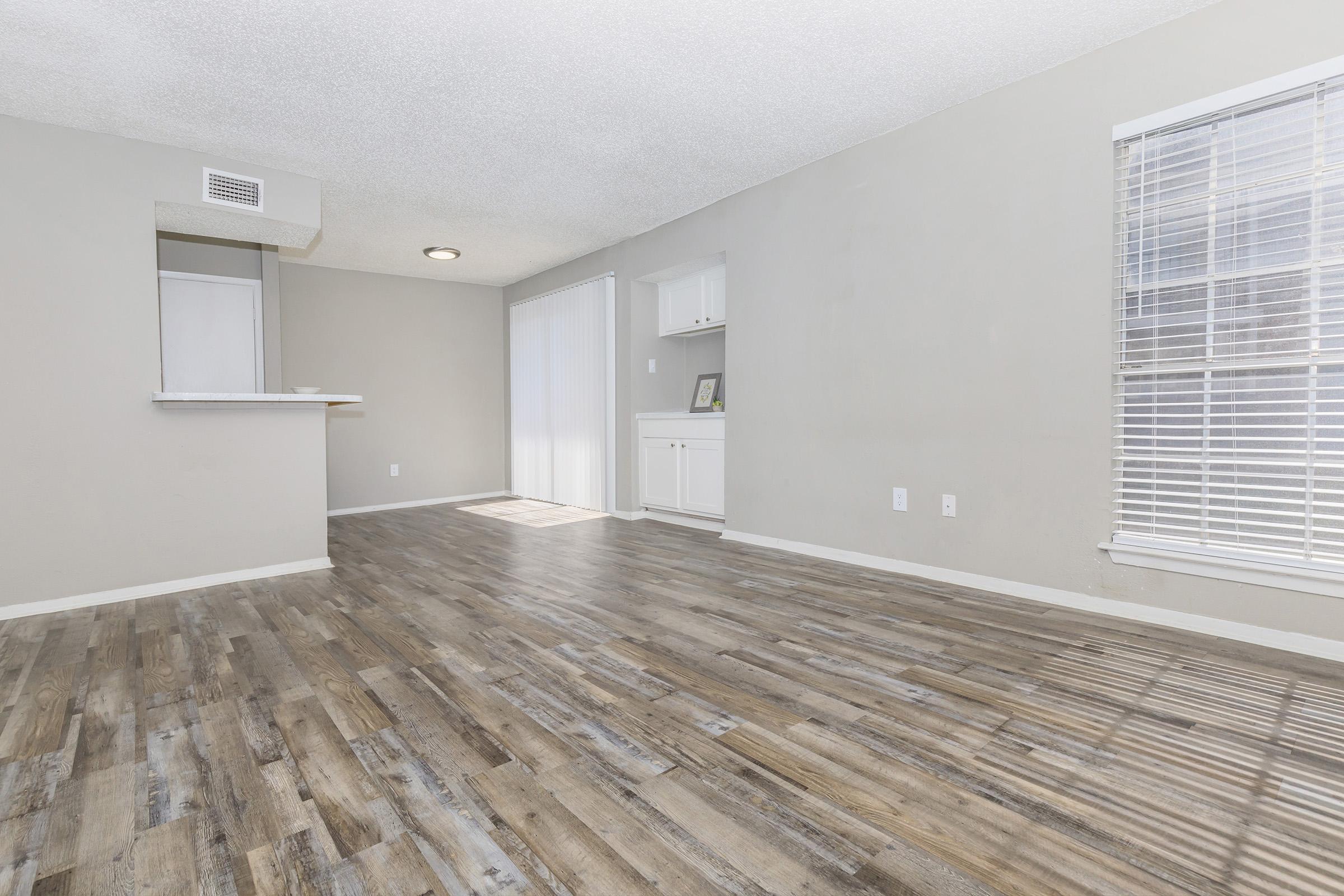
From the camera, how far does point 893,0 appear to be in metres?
2.33

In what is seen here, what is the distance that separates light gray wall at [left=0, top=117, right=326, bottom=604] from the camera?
299 cm

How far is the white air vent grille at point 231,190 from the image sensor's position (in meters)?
3.52

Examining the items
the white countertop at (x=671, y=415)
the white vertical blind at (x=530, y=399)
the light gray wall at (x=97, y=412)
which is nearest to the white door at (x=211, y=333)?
the light gray wall at (x=97, y=412)

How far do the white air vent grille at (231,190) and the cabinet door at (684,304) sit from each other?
2.92 m

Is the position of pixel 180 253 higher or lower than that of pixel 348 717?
higher

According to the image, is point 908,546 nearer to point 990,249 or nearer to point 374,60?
point 990,249

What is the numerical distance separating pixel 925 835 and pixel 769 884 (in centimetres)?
36

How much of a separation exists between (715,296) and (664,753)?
387 cm

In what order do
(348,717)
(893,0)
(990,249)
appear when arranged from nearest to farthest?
(348,717) → (893,0) → (990,249)

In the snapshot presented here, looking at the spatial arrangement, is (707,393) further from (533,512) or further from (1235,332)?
(1235,332)

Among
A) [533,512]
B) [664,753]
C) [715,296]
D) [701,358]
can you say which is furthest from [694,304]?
[664,753]

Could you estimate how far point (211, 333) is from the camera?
488 cm

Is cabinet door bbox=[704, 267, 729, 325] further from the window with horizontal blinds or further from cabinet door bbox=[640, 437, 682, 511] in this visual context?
the window with horizontal blinds

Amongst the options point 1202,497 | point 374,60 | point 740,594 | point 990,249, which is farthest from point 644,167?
point 1202,497
